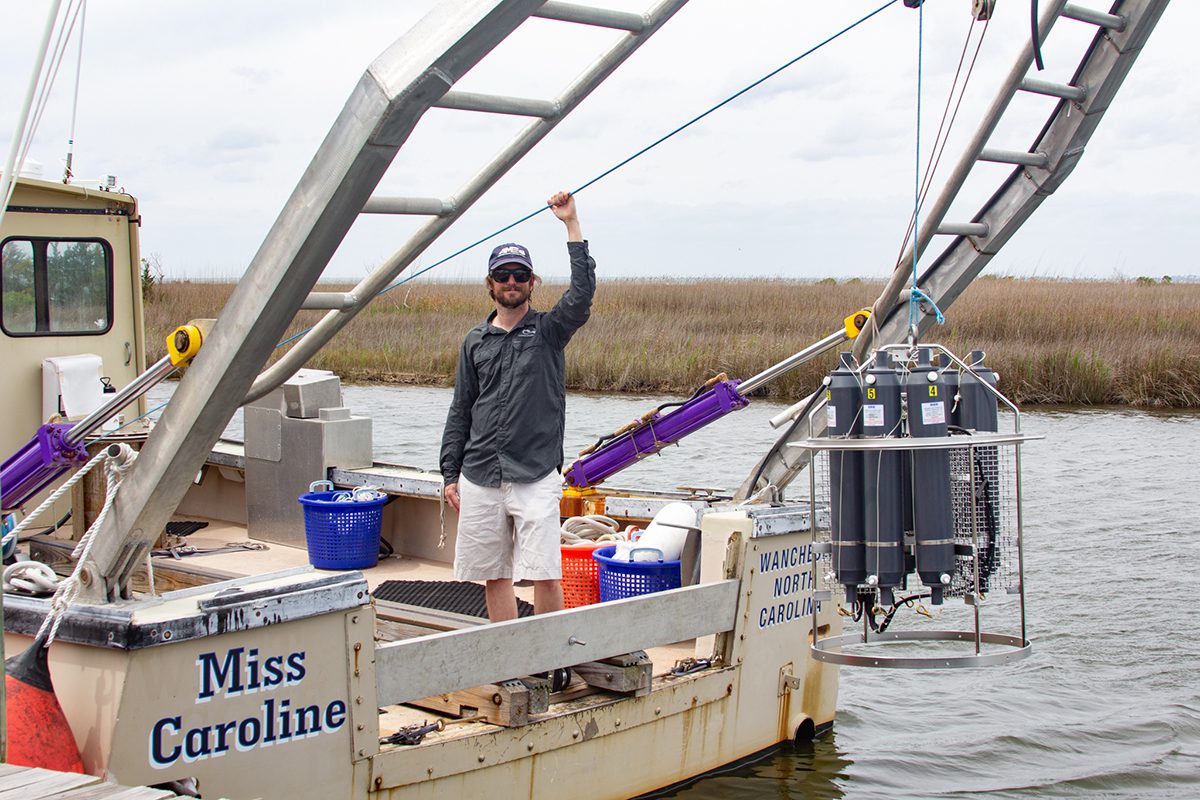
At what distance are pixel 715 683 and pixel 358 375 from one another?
20.1 m

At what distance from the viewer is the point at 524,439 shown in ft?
17.9

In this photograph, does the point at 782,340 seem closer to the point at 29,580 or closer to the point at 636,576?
the point at 636,576

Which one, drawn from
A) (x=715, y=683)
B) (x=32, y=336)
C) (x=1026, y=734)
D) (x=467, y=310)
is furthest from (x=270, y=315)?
(x=467, y=310)

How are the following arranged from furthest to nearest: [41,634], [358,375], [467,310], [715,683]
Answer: [467,310]
[358,375]
[715,683]
[41,634]

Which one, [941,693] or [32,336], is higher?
[32,336]

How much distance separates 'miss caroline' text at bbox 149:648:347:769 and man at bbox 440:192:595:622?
1.31 m

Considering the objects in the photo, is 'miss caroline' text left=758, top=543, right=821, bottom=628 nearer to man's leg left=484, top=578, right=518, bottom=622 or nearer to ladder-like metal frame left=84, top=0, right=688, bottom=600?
man's leg left=484, top=578, right=518, bottom=622

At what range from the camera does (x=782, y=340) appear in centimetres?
2347

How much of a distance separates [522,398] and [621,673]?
123 centimetres

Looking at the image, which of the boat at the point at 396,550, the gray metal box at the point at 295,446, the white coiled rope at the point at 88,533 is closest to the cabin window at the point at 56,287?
the boat at the point at 396,550

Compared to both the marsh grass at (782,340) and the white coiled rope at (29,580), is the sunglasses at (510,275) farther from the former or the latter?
the marsh grass at (782,340)

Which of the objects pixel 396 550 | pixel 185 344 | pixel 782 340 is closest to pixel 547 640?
pixel 185 344

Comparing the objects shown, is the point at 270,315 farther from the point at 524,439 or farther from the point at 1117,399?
the point at 1117,399

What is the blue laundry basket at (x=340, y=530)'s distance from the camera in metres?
7.59
